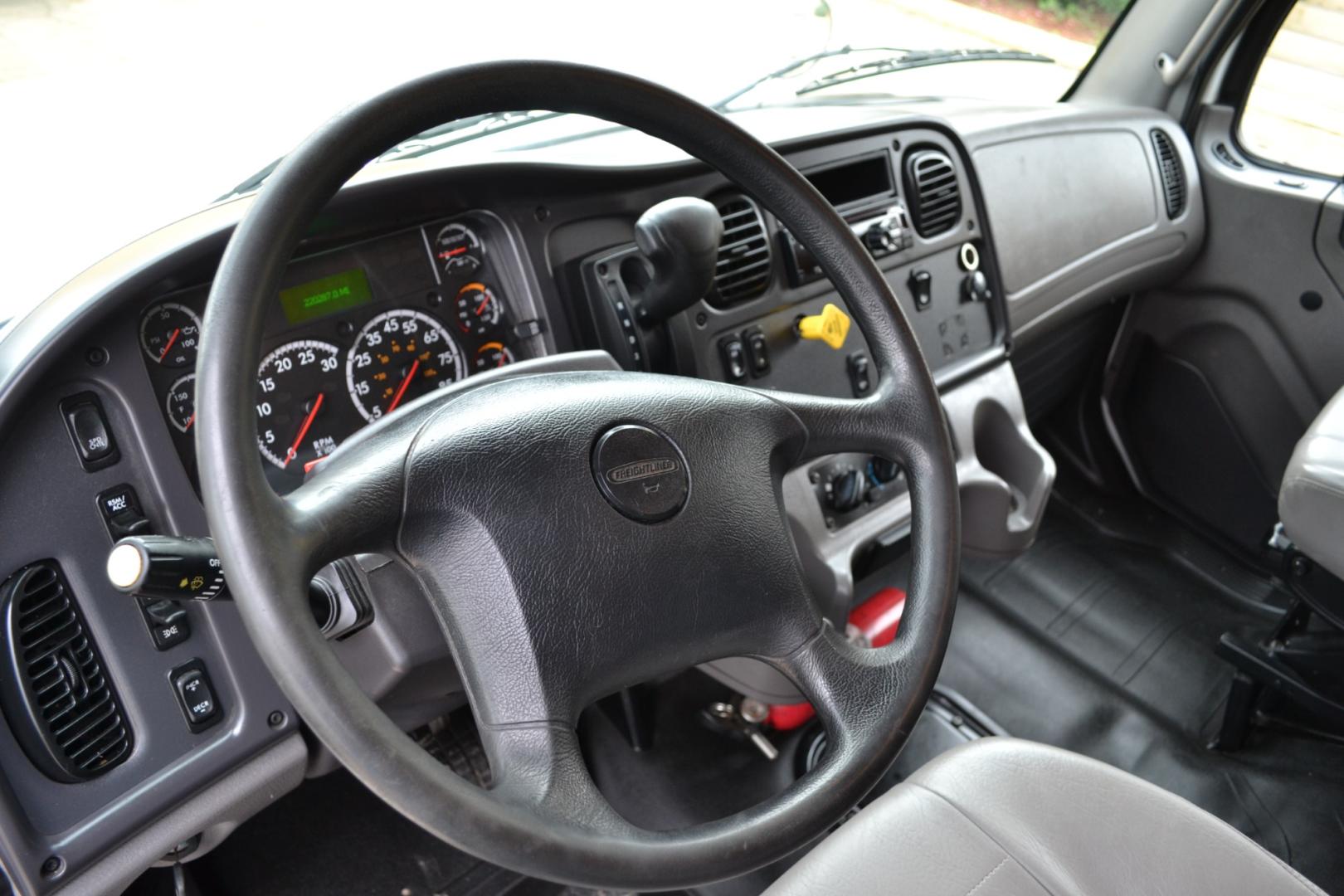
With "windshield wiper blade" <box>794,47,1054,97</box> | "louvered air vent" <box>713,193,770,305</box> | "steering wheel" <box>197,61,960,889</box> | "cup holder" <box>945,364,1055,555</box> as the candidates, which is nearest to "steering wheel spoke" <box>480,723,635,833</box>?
"steering wheel" <box>197,61,960,889</box>

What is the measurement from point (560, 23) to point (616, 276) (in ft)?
1.73

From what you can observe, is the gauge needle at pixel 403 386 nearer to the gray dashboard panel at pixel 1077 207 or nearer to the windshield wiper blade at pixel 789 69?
the windshield wiper blade at pixel 789 69

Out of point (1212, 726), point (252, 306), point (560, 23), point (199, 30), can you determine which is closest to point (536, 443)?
point (252, 306)

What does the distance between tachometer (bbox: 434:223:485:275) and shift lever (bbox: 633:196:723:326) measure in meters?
0.19

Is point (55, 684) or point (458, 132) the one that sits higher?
point (458, 132)

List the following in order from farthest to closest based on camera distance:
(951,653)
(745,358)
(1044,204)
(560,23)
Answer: (951,653) < (1044,204) < (560,23) < (745,358)

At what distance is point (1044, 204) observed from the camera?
1923 millimetres

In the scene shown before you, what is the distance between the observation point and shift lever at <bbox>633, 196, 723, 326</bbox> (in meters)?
1.09

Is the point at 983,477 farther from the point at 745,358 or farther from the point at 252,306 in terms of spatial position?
the point at 252,306

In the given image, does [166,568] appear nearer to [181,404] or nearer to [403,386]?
[181,404]

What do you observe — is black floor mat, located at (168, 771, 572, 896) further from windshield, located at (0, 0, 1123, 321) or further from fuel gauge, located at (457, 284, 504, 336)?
windshield, located at (0, 0, 1123, 321)

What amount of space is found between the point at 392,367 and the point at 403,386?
26 mm

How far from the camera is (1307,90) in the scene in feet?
7.01

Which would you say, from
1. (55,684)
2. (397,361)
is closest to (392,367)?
(397,361)
